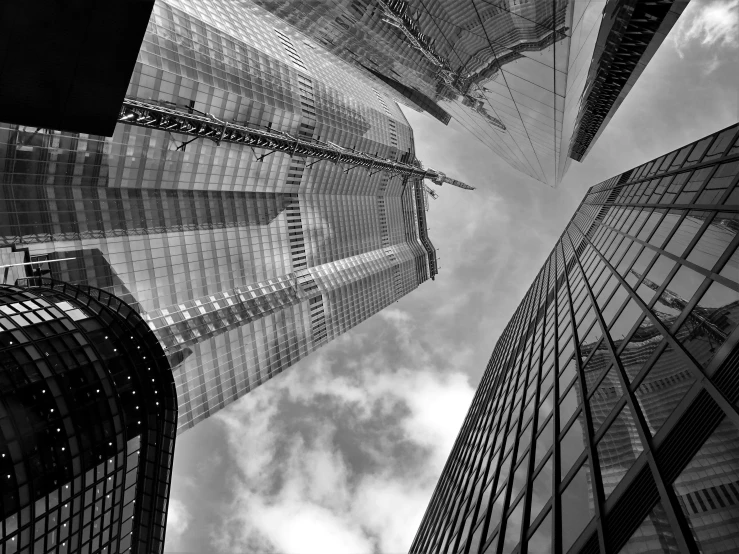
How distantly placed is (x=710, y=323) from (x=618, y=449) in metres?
3.52

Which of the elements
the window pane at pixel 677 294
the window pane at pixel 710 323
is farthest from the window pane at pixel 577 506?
the window pane at pixel 677 294

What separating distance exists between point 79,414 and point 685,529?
37.0m

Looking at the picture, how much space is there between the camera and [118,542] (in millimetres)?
36938

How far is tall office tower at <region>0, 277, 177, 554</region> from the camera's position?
27906 mm

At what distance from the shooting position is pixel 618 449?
10148 millimetres

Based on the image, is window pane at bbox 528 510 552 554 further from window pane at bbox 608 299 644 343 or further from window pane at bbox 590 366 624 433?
window pane at bbox 608 299 644 343

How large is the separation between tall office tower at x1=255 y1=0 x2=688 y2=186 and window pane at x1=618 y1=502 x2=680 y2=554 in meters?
16.5

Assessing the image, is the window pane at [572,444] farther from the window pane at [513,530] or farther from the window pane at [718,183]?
the window pane at [718,183]

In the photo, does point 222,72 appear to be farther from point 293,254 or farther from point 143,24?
point 143,24

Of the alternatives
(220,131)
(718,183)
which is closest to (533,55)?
(718,183)

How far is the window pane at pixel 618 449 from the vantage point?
31.4 ft

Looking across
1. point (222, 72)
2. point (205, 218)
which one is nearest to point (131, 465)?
point (205, 218)

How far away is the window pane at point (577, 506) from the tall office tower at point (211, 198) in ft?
169

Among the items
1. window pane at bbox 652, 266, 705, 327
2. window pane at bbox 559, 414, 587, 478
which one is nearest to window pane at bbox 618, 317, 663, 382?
window pane at bbox 652, 266, 705, 327
